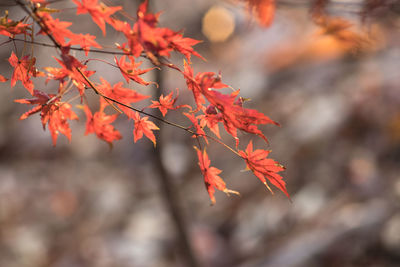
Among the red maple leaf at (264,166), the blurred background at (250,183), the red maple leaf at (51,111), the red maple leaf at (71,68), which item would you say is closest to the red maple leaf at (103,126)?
the red maple leaf at (51,111)

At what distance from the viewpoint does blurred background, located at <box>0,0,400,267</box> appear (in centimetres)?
228

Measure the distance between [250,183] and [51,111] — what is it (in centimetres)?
256

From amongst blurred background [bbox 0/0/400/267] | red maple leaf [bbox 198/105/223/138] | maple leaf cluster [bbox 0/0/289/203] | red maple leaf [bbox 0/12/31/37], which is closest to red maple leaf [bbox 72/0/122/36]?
maple leaf cluster [bbox 0/0/289/203]

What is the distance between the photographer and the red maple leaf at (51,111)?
77 cm

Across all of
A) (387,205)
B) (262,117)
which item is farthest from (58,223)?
(262,117)

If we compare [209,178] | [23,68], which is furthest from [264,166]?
[23,68]

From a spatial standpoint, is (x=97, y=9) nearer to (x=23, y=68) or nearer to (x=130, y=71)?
(x=130, y=71)

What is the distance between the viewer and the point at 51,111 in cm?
81

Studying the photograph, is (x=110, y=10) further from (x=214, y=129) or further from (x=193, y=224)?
(x=193, y=224)

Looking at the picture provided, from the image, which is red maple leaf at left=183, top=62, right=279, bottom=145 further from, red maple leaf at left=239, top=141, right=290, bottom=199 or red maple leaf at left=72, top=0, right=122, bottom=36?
red maple leaf at left=72, top=0, right=122, bottom=36

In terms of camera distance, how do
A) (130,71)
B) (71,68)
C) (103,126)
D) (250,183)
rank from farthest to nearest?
(250,183) < (103,126) < (130,71) < (71,68)

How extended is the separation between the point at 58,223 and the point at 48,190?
57 cm

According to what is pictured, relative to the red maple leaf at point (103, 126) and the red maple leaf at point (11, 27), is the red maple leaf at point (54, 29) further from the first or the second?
the red maple leaf at point (103, 126)

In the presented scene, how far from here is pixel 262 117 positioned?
678 mm
